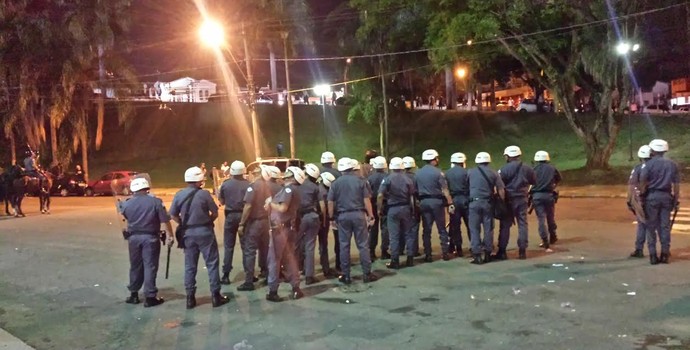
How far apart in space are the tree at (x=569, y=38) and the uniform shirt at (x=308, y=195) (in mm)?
17960

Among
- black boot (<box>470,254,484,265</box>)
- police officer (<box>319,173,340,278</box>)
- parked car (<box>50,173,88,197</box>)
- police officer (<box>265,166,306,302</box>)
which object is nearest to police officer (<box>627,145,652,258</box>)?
black boot (<box>470,254,484,265</box>)

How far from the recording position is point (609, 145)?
27281mm

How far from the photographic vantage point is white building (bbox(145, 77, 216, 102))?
71.9m

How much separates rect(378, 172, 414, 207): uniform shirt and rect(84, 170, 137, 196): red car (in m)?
23.6

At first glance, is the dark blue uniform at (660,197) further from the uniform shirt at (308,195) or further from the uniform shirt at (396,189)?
the uniform shirt at (308,195)

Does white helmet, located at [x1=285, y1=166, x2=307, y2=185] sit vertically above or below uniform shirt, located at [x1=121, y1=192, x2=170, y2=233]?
above

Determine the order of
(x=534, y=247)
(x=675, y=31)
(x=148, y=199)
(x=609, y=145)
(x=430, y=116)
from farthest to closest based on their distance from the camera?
(x=430, y=116)
(x=675, y=31)
(x=609, y=145)
(x=534, y=247)
(x=148, y=199)

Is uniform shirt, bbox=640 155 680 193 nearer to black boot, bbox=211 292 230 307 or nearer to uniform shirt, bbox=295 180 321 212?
uniform shirt, bbox=295 180 321 212

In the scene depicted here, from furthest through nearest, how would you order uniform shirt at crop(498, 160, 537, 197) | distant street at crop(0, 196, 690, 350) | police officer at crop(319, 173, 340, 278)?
uniform shirt at crop(498, 160, 537, 197)
police officer at crop(319, 173, 340, 278)
distant street at crop(0, 196, 690, 350)

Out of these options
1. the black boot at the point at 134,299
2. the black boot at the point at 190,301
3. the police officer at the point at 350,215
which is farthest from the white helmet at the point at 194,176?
the police officer at the point at 350,215

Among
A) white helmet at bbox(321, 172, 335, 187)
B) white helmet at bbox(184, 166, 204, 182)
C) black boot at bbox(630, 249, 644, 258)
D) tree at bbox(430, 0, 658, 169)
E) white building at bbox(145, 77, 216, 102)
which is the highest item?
white building at bbox(145, 77, 216, 102)

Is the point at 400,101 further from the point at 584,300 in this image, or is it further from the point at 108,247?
the point at 584,300

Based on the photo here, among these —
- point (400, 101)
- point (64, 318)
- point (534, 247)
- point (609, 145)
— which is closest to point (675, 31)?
point (609, 145)

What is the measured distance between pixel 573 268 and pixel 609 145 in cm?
1913
